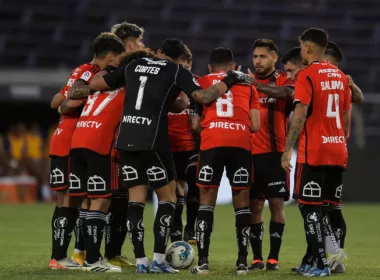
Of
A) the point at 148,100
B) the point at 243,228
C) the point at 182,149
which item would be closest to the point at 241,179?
the point at 243,228

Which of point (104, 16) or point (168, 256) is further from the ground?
point (104, 16)

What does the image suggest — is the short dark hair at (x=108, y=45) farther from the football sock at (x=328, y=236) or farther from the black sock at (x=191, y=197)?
the football sock at (x=328, y=236)

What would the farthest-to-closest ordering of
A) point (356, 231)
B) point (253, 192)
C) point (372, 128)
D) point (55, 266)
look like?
point (372, 128) < point (356, 231) < point (253, 192) < point (55, 266)

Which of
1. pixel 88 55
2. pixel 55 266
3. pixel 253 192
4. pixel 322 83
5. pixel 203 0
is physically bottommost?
pixel 55 266

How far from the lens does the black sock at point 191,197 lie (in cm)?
1112

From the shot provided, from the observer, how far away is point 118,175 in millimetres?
9297

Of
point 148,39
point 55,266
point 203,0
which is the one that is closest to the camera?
point 55,266

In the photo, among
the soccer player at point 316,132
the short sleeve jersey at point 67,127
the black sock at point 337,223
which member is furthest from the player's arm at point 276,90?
the short sleeve jersey at point 67,127

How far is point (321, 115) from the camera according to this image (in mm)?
8727

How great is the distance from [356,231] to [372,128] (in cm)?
798

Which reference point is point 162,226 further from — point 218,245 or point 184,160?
point 218,245

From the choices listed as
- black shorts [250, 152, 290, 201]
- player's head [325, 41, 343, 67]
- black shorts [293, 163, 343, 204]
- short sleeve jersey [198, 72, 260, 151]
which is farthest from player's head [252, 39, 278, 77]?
black shorts [293, 163, 343, 204]

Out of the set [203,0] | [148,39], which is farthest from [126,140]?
[203,0]

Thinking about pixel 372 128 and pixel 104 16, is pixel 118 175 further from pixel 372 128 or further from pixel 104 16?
pixel 104 16
